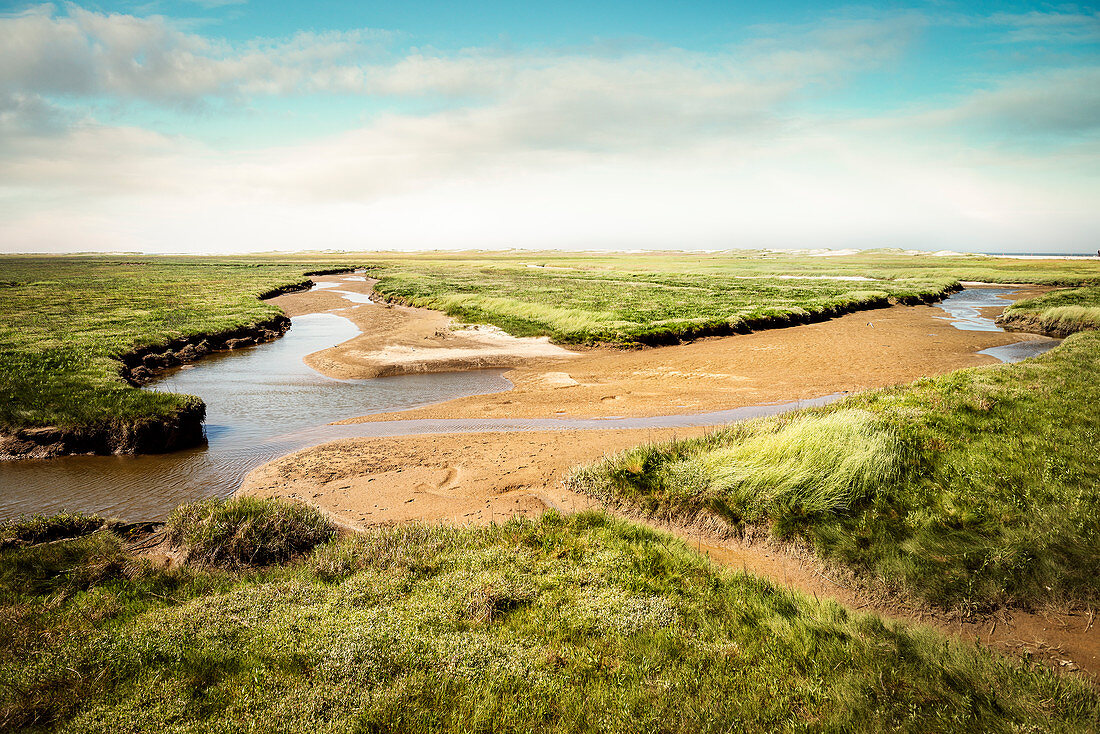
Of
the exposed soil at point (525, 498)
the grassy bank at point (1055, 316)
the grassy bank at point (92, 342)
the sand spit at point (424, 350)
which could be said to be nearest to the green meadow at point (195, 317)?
the grassy bank at point (92, 342)

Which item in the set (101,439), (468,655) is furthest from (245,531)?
(101,439)

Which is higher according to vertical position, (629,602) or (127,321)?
(127,321)

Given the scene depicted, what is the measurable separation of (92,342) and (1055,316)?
51028mm

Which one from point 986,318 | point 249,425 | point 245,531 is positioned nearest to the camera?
point 245,531

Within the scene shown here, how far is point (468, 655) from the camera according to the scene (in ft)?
15.4

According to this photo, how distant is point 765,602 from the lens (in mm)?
5621

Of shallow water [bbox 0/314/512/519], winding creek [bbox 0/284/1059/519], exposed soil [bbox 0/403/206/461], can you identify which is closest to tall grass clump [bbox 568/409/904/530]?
winding creek [bbox 0/284/1059/519]

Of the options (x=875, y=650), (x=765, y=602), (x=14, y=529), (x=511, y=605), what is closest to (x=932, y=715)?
(x=875, y=650)

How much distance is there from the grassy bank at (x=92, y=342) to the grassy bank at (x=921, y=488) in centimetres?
1189

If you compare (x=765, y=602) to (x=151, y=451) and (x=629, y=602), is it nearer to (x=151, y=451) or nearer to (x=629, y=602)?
(x=629, y=602)

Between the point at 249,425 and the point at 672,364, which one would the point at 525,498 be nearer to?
the point at 249,425

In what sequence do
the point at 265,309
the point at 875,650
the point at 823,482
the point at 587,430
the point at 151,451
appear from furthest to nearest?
the point at 265,309 → the point at 587,430 → the point at 151,451 → the point at 823,482 → the point at 875,650

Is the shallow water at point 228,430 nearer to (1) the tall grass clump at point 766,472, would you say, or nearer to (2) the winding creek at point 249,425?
(2) the winding creek at point 249,425

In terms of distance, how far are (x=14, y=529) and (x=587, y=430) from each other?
10423 mm
